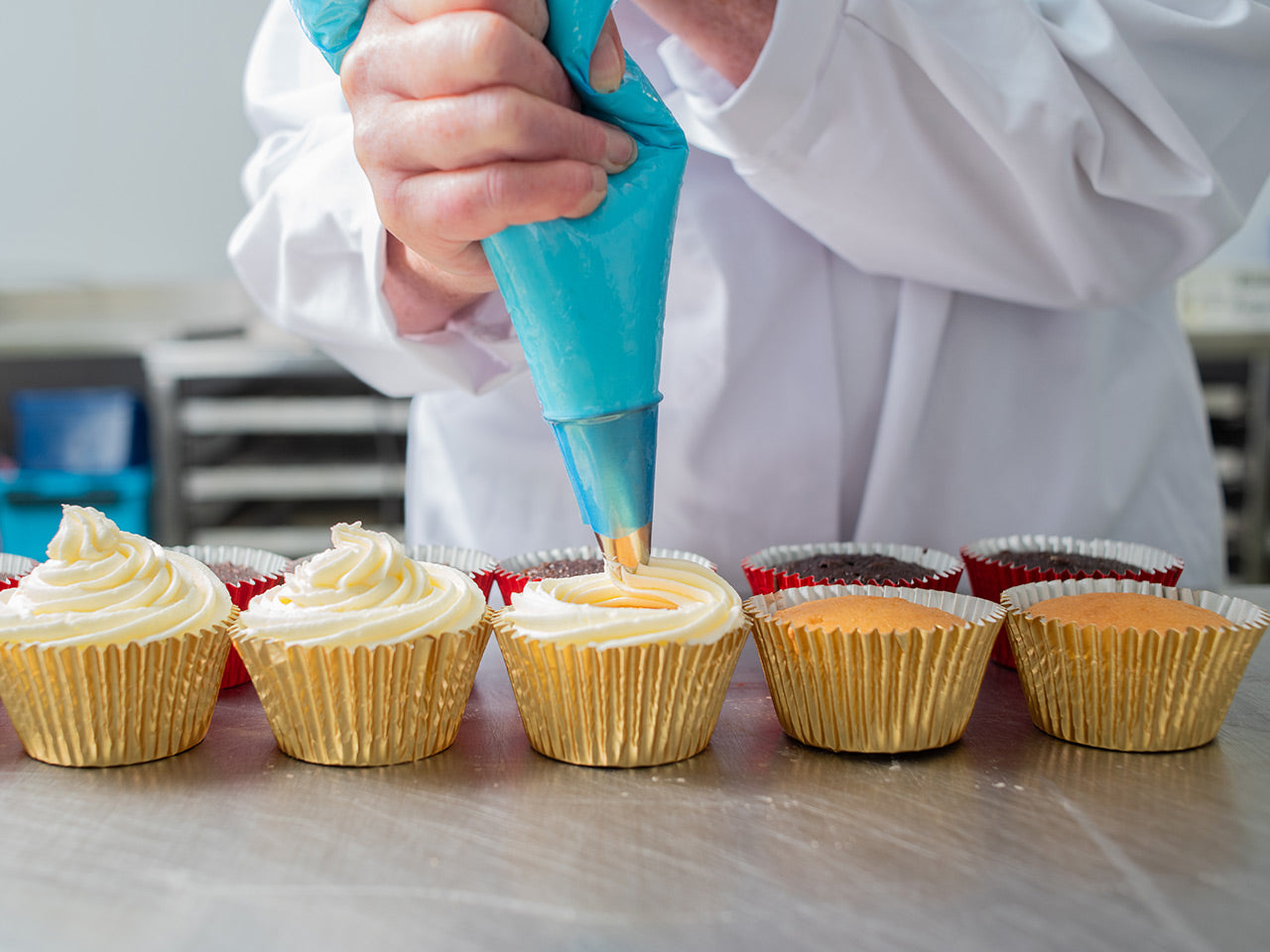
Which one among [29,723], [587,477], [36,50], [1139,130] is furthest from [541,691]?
[36,50]

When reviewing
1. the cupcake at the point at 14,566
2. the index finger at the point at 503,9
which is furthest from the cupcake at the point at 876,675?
Answer: the cupcake at the point at 14,566

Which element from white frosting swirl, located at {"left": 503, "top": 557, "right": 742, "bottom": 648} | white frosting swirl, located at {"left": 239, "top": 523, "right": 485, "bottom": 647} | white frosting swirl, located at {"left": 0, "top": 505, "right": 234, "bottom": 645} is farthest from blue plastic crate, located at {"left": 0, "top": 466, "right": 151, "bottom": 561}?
white frosting swirl, located at {"left": 503, "top": 557, "right": 742, "bottom": 648}

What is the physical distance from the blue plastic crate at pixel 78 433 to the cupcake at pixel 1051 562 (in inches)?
109

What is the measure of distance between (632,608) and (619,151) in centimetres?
42

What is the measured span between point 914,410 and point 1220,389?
2365 mm

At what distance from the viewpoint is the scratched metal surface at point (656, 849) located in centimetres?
67

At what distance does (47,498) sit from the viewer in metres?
3.31

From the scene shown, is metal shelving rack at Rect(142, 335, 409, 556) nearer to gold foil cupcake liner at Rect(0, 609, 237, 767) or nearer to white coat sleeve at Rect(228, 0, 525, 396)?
white coat sleeve at Rect(228, 0, 525, 396)

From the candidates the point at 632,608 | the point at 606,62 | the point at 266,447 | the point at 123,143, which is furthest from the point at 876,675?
the point at 123,143

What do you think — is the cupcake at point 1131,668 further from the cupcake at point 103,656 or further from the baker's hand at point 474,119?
the cupcake at point 103,656

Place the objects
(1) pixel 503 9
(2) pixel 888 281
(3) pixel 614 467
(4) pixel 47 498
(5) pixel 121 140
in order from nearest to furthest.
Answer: (1) pixel 503 9
(3) pixel 614 467
(2) pixel 888 281
(4) pixel 47 498
(5) pixel 121 140

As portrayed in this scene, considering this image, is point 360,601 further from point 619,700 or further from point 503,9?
point 503,9

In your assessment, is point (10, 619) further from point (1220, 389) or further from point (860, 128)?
point (1220, 389)

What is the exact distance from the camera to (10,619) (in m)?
0.98
